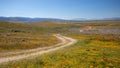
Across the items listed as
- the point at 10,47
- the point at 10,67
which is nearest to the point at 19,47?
A: the point at 10,47

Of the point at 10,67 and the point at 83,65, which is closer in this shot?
the point at 10,67

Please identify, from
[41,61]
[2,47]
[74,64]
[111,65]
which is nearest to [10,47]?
[2,47]

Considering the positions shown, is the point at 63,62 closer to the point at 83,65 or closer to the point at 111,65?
the point at 83,65

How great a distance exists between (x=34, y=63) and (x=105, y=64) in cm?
927

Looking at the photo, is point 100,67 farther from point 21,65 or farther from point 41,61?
point 21,65

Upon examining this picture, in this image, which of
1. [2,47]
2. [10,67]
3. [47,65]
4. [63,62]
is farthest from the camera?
[2,47]

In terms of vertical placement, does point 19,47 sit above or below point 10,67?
below

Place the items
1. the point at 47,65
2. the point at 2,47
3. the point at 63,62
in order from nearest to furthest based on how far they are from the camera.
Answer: the point at 47,65, the point at 63,62, the point at 2,47

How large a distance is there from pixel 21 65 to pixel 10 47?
23067 millimetres

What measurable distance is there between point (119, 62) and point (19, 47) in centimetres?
2708

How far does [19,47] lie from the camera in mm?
44750

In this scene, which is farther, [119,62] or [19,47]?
[19,47]

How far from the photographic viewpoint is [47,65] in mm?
22422

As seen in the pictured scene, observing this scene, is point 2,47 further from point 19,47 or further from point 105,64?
point 105,64
